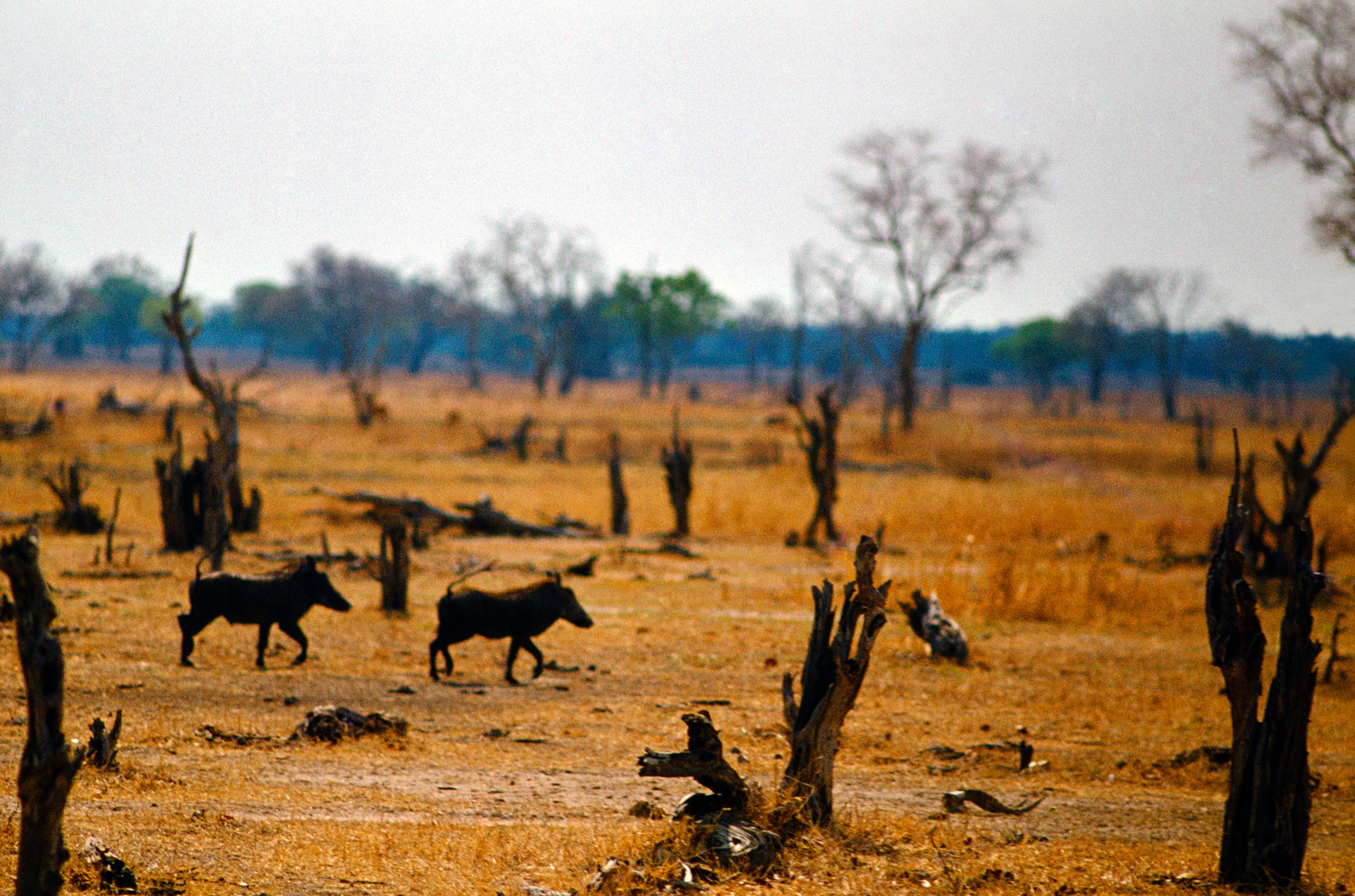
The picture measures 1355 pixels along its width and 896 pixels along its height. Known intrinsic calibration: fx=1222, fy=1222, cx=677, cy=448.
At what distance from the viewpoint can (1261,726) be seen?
627 cm

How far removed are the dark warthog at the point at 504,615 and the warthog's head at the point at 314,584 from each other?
109 cm

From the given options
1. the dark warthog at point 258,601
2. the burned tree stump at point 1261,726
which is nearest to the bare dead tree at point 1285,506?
the burned tree stump at point 1261,726

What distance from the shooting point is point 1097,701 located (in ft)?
36.8

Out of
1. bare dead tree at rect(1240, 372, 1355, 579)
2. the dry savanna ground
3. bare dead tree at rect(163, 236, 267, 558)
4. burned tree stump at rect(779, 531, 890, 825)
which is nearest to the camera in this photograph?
the dry savanna ground

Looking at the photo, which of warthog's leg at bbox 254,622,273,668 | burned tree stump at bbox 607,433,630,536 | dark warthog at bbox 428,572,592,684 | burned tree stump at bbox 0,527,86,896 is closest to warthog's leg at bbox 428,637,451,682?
dark warthog at bbox 428,572,592,684

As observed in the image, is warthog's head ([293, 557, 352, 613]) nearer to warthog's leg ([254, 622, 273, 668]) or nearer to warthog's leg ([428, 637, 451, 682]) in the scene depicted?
warthog's leg ([254, 622, 273, 668])

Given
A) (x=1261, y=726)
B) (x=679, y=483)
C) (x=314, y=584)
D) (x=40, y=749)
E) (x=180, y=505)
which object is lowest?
(x=180, y=505)

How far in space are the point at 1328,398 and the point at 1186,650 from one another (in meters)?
54.8

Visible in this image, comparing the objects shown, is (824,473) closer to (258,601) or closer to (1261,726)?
(258,601)

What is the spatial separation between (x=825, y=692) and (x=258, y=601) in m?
5.56

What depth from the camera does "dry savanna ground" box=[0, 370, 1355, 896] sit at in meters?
6.27

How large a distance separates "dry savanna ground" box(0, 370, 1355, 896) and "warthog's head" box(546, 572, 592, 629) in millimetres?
569

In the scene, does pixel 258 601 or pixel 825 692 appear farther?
pixel 258 601

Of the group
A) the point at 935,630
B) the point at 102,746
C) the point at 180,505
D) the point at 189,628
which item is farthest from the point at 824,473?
the point at 102,746
